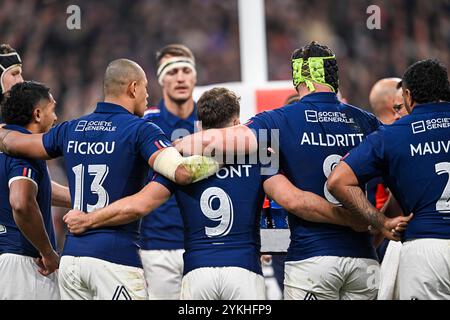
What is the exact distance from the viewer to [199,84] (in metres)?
13.9

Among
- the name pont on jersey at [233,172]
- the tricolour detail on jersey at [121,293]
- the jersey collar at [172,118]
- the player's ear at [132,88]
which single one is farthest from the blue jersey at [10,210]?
the jersey collar at [172,118]

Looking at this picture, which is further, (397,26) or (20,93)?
(397,26)

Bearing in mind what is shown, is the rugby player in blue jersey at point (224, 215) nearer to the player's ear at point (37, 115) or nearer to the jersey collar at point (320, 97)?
the jersey collar at point (320, 97)

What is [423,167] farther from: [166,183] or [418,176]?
[166,183]

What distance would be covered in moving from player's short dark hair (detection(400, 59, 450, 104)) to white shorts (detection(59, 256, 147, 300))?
212 centimetres

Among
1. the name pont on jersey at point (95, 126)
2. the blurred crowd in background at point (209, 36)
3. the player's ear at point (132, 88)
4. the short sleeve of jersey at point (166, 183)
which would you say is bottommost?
the short sleeve of jersey at point (166, 183)

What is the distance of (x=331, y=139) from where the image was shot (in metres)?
5.80

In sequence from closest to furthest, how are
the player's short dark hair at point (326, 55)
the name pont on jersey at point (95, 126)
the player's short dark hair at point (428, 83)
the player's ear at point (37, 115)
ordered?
the player's short dark hair at point (428, 83), the name pont on jersey at point (95, 126), the player's short dark hair at point (326, 55), the player's ear at point (37, 115)

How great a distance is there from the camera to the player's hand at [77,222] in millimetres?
5793

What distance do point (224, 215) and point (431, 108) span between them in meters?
1.45

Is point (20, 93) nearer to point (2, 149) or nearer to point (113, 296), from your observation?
point (2, 149)

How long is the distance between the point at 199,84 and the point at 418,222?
8.73m

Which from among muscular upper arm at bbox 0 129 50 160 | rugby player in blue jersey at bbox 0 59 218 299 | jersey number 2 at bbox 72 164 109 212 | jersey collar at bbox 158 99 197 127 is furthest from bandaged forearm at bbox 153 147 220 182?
jersey collar at bbox 158 99 197 127
